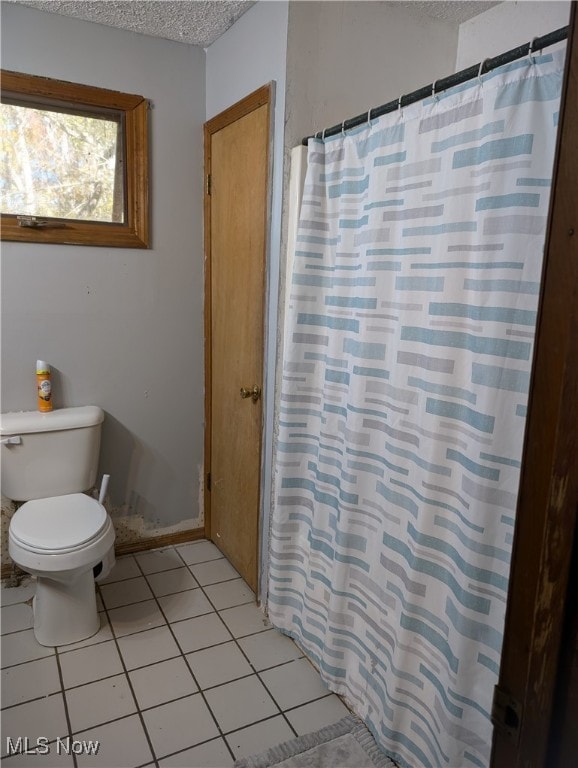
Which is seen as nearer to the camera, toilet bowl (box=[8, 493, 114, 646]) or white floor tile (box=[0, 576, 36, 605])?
toilet bowl (box=[8, 493, 114, 646])

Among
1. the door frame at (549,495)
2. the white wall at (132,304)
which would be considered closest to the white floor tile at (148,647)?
the white wall at (132,304)

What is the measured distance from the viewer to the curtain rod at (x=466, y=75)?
3.34 ft

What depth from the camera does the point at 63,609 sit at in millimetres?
1935

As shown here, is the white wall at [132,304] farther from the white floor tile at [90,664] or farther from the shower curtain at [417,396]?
the shower curtain at [417,396]

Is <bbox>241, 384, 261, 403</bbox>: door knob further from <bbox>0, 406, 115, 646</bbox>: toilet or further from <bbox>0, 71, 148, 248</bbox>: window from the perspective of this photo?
<bbox>0, 71, 148, 248</bbox>: window

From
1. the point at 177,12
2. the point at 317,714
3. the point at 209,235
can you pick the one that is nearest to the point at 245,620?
the point at 317,714

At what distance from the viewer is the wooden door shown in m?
2.01

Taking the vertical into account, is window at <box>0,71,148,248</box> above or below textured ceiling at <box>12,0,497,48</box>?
below

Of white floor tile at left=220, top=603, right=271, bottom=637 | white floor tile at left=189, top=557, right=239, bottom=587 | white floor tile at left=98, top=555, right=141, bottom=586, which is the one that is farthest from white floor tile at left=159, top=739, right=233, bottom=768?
white floor tile at left=98, top=555, right=141, bottom=586

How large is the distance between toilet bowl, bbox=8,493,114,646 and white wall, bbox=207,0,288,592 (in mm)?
649

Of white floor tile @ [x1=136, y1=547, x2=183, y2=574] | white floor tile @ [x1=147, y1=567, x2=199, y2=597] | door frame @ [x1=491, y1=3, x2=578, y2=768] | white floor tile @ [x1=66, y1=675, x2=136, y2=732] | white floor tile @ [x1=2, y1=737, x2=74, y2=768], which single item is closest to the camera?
door frame @ [x1=491, y1=3, x2=578, y2=768]

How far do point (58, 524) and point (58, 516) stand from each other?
0.22 ft

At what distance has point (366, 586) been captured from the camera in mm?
1613

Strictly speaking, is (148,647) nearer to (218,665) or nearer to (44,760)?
(218,665)
